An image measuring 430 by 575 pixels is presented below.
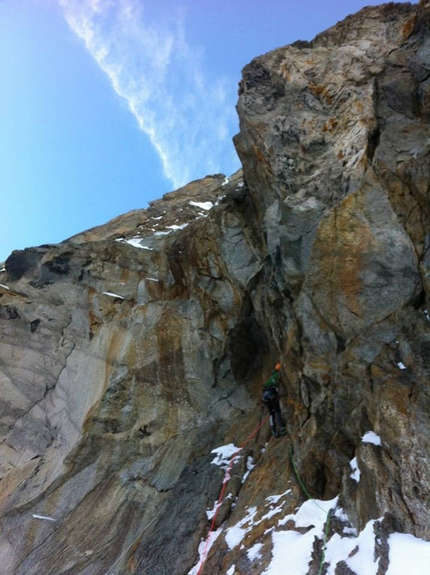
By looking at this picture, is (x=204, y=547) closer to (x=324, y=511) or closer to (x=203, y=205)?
(x=324, y=511)

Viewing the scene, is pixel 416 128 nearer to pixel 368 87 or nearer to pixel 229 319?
pixel 368 87

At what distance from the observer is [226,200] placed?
54.7 feet

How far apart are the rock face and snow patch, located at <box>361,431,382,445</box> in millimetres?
72

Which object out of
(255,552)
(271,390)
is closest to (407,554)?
(255,552)

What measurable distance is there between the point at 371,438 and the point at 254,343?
8256 millimetres

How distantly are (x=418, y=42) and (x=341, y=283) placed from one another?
24.1 feet

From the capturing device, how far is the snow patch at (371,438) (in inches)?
323

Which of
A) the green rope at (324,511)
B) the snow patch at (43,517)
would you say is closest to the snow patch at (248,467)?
the green rope at (324,511)

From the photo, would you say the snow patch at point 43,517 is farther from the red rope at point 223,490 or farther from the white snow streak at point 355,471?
the white snow streak at point 355,471

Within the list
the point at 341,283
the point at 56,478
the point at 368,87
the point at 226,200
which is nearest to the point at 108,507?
the point at 56,478

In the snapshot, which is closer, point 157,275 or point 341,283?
point 341,283

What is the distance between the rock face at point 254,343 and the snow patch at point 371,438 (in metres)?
0.07

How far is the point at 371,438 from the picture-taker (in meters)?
8.37

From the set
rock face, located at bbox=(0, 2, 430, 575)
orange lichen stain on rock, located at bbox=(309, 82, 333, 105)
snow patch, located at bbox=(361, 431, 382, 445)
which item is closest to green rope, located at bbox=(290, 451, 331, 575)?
rock face, located at bbox=(0, 2, 430, 575)
